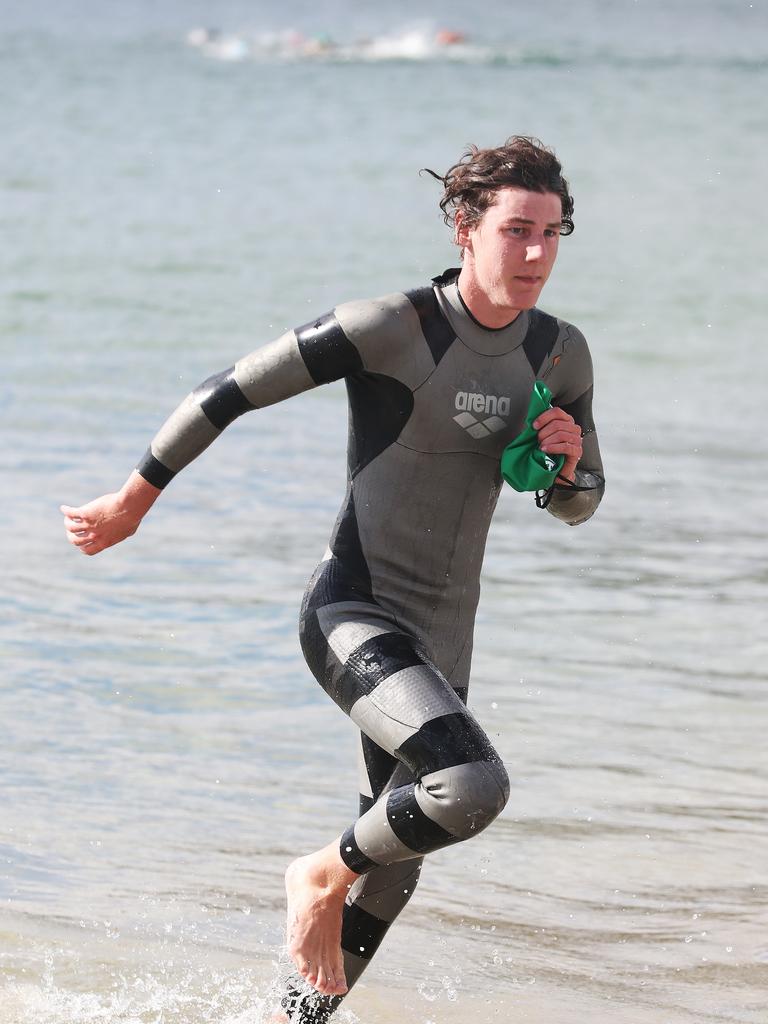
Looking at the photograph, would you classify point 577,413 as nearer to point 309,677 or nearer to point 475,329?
point 475,329

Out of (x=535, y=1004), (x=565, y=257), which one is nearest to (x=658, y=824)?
(x=535, y=1004)

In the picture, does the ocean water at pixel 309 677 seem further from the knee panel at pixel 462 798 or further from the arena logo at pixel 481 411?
the arena logo at pixel 481 411

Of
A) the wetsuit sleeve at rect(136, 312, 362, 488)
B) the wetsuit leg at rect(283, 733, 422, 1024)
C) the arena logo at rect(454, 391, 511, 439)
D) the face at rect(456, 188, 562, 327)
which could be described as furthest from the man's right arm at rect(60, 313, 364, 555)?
the wetsuit leg at rect(283, 733, 422, 1024)

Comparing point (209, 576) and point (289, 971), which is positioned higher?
point (209, 576)

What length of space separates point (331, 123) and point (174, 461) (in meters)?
32.2

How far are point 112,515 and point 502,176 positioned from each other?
4.04ft

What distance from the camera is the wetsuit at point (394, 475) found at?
3.99 m

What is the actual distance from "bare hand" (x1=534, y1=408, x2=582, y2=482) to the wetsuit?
18 cm

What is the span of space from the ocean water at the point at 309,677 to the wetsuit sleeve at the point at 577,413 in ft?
4.50

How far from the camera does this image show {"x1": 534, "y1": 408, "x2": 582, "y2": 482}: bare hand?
3893 millimetres

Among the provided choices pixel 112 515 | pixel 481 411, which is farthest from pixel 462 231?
pixel 112 515

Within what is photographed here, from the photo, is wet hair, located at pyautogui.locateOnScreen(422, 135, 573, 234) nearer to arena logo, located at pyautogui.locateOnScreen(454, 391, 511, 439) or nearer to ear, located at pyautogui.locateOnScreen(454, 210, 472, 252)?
ear, located at pyautogui.locateOnScreen(454, 210, 472, 252)

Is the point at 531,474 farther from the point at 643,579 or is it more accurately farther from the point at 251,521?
the point at 251,521

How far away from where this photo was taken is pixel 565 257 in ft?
71.4
